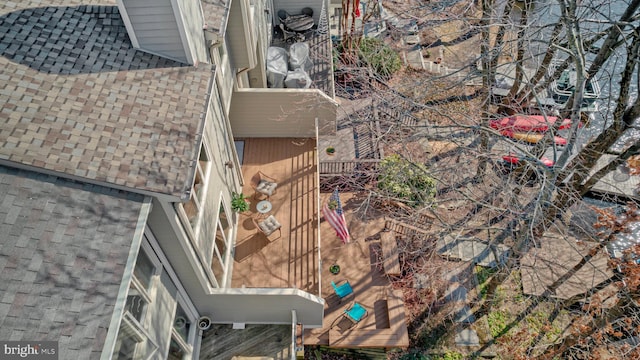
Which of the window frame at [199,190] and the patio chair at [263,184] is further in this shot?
the patio chair at [263,184]

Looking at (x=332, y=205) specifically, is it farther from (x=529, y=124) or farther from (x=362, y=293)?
(x=529, y=124)

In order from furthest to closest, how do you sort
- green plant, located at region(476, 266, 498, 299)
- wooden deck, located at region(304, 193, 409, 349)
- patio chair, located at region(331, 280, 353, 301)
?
green plant, located at region(476, 266, 498, 299) → patio chair, located at region(331, 280, 353, 301) → wooden deck, located at region(304, 193, 409, 349)

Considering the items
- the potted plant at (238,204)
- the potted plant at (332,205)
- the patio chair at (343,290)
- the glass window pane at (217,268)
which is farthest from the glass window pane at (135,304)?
the potted plant at (332,205)

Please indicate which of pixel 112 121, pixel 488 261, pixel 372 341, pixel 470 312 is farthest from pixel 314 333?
pixel 112 121

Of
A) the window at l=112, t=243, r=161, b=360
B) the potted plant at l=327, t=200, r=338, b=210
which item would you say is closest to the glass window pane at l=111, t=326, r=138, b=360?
the window at l=112, t=243, r=161, b=360

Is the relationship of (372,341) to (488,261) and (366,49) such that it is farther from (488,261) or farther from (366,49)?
(366,49)

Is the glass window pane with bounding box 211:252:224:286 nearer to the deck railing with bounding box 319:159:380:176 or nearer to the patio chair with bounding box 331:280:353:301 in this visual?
the patio chair with bounding box 331:280:353:301

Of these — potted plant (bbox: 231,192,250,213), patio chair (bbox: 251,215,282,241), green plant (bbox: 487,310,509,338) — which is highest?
potted plant (bbox: 231,192,250,213)

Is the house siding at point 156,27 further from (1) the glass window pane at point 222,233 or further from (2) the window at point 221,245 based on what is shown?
(1) the glass window pane at point 222,233
